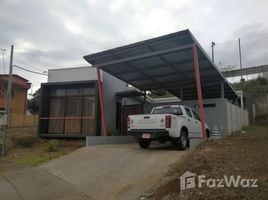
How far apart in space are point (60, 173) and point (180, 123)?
5112mm

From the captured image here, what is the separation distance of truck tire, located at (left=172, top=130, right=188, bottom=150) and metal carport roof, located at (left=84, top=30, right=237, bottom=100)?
3.69 m

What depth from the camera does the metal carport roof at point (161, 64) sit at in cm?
1185

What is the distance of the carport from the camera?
1172cm

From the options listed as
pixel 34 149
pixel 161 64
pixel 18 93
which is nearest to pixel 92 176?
pixel 34 149

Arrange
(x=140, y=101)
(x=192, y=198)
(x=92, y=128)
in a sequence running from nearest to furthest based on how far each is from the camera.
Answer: (x=192, y=198) → (x=92, y=128) → (x=140, y=101)

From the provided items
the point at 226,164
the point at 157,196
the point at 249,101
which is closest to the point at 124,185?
the point at 157,196

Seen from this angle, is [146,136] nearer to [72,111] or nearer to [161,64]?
[161,64]

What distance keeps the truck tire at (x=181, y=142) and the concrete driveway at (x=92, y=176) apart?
1248 millimetres

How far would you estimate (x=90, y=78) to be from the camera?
56.1 ft

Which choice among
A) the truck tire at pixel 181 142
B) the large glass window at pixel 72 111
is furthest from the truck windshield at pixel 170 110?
the large glass window at pixel 72 111

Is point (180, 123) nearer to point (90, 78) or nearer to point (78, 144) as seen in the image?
point (78, 144)

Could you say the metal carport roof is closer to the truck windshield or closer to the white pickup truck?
the truck windshield

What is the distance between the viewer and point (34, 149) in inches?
569

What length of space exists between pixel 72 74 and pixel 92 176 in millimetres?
10350
